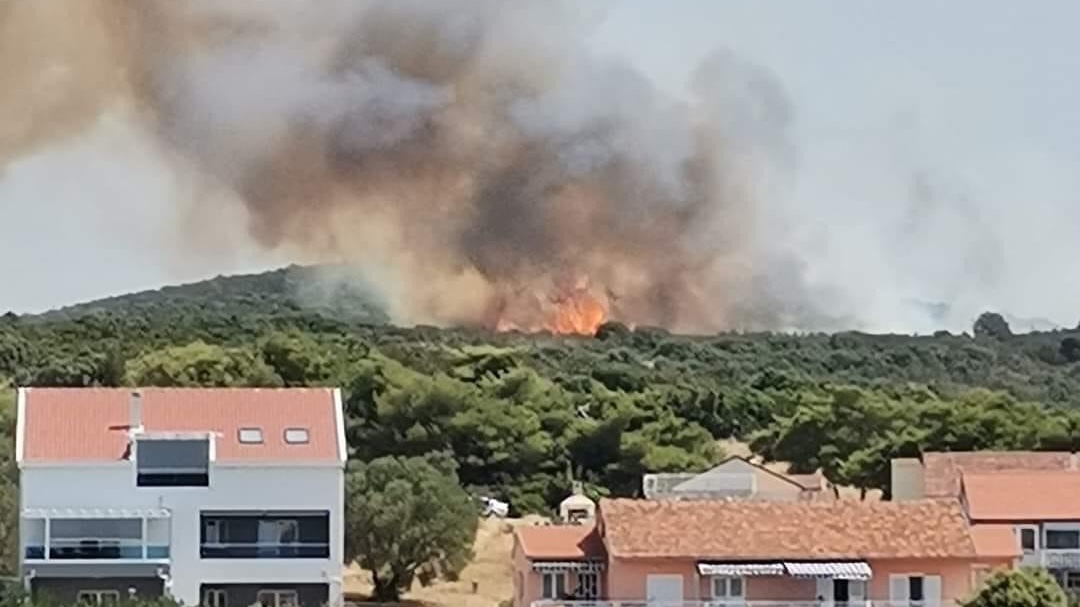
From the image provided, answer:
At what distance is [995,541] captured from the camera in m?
41.0

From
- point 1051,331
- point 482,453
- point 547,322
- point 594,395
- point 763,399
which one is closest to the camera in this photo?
point 482,453

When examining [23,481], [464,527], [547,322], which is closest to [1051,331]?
[547,322]

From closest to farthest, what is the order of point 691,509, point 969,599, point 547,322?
point 969,599
point 691,509
point 547,322

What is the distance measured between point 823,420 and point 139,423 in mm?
21575

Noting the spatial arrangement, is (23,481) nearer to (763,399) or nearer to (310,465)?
(310,465)

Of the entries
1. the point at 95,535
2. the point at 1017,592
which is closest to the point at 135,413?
the point at 95,535

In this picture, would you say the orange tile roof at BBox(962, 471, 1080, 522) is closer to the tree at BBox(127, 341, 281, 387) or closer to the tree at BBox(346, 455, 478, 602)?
the tree at BBox(346, 455, 478, 602)

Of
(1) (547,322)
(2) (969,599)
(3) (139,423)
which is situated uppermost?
(1) (547,322)

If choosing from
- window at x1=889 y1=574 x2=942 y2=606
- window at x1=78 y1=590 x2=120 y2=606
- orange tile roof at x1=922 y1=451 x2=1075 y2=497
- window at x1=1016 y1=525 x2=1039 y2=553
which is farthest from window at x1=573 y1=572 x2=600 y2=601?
orange tile roof at x1=922 y1=451 x2=1075 y2=497

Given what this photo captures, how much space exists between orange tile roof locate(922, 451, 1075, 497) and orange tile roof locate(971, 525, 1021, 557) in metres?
2.59

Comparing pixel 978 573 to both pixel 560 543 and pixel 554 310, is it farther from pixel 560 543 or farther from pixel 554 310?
pixel 554 310

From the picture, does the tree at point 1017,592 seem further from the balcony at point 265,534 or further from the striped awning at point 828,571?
the balcony at point 265,534

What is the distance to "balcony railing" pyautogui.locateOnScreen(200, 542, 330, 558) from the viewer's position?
39781 mm

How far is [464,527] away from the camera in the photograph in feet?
144
